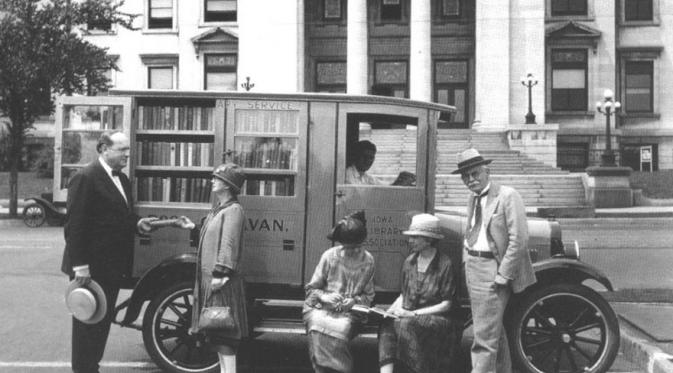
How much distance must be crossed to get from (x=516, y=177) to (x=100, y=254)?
88.5 ft

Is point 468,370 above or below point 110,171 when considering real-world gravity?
below

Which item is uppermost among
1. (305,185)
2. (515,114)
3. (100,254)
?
(515,114)

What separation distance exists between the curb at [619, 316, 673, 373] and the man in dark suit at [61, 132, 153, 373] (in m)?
4.83

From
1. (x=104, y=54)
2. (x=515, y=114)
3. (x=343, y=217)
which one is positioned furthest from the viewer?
(x=515, y=114)

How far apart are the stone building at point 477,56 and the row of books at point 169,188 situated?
3536 centimetres

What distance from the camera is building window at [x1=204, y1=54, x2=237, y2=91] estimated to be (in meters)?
48.8

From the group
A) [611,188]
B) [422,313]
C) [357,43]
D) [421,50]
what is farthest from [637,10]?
[422,313]

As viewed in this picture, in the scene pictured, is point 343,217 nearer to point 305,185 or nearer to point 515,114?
point 305,185

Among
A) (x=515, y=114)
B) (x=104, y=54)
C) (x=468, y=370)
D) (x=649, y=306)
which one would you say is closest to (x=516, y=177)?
(x=515, y=114)

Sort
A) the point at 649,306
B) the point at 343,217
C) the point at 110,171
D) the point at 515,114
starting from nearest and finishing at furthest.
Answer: the point at 110,171 → the point at 343,217 → the point at 649,306 → the point at 515,114

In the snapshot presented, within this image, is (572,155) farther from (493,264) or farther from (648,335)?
(493,264)

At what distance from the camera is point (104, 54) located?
96.9 feet

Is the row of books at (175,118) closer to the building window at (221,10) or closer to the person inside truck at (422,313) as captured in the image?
the person inside truck at (422,313)

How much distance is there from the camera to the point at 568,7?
46500 mm
